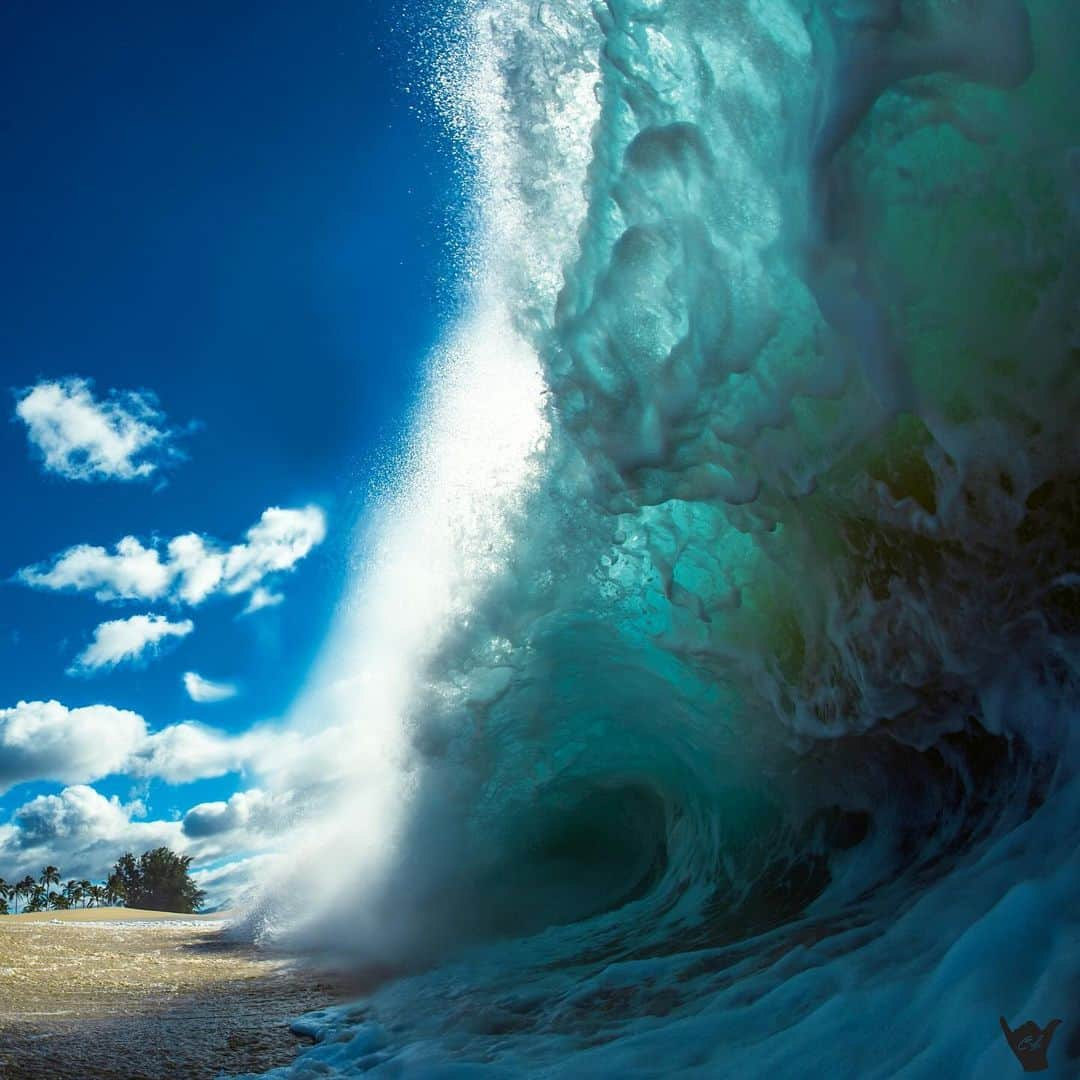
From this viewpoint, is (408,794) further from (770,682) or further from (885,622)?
(885,622)

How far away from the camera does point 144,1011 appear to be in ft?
18.2

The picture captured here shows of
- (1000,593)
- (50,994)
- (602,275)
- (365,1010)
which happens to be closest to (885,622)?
(1000,593)

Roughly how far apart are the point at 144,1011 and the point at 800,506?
6078 mm

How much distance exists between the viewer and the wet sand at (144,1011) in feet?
13.1

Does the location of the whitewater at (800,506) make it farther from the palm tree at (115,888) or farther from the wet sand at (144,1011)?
the palm tree at (115,888)

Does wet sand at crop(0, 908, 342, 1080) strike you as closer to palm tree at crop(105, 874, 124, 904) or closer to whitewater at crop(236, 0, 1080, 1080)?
whitewater at crop(236, 0, 1080, 1080)

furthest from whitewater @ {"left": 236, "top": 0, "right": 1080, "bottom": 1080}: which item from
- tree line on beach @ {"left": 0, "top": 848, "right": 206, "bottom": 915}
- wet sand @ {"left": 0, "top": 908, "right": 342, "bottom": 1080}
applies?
tree line on beach @ {"left": 0, "top": 848, "right": 206, "bottom": 915}

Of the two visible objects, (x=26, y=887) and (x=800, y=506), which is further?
(x=26, y=887)

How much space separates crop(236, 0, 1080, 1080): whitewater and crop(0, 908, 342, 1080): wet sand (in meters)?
0.63

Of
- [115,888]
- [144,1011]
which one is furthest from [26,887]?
[144,1011]

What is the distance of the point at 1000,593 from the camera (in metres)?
4.19

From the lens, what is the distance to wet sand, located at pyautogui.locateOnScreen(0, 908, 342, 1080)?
157 inches

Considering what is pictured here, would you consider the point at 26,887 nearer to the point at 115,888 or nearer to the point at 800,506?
the point at 115,888

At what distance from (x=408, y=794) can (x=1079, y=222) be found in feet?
34.1
